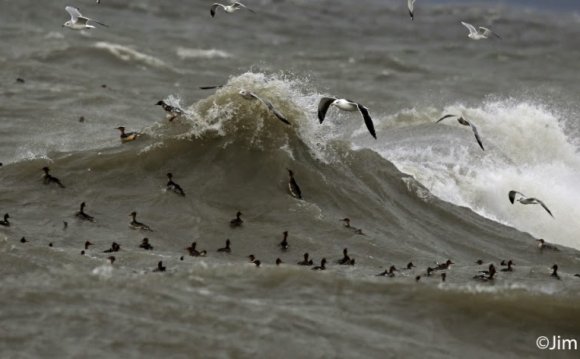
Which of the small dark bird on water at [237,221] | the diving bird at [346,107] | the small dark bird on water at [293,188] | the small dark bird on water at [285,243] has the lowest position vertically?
the small dark bird on water at [285,243]

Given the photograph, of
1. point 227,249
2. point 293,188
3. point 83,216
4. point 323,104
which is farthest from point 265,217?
point 83,216

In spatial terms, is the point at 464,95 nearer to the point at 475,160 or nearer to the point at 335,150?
the point at 475,160

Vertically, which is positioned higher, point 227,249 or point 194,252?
point 227,249

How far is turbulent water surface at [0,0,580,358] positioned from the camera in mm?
11125

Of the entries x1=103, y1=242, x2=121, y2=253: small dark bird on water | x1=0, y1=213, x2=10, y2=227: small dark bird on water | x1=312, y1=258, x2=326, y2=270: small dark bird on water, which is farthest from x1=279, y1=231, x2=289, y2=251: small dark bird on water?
x1=0, y1=213, x2=10, y2=227: small dark bird on water

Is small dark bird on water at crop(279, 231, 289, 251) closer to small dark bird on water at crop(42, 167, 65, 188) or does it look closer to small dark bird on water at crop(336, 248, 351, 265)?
small dark bird on water at crop(336, 248, 351, 265)

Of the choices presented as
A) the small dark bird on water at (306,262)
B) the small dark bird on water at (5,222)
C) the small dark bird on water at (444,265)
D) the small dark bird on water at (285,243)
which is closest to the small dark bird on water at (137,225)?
the small dark bird on water at (5,222)

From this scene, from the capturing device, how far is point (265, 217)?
620 inches

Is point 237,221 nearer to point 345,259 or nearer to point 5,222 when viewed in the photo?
point 345,259

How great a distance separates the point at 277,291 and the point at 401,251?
3472 millimetres

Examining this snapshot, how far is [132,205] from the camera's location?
15.7 metres

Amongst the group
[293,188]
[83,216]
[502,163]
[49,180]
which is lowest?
[83,216]

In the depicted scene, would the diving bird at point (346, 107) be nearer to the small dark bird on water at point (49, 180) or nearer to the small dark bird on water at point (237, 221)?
the small dark bird on water at point (237, 221)

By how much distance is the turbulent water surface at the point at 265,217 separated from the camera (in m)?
11.1
